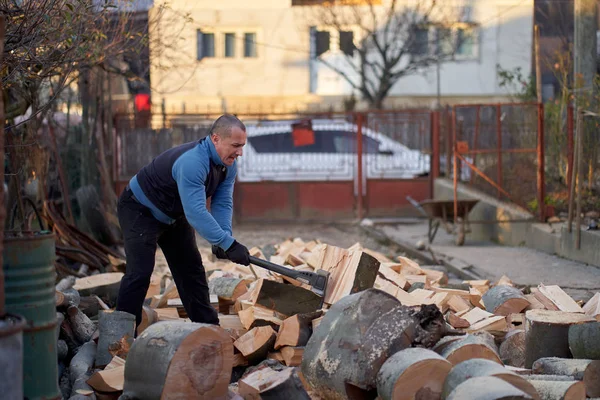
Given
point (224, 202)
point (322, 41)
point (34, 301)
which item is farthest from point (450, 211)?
point (322, 41)

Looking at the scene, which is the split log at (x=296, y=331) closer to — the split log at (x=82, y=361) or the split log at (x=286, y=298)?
the split log at (x=286, y=298)

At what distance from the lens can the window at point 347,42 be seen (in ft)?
90.5

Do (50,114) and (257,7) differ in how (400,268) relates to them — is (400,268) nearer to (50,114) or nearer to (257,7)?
(50,114)

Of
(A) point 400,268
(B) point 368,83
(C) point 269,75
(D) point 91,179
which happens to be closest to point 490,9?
(B) point 368,83

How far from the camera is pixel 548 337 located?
18.4ft

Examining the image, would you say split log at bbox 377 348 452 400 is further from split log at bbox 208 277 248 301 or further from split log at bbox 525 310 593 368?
split log at bbox 208 277 248 301

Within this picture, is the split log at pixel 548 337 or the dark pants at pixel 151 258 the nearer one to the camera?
the split log at pixel 548 337

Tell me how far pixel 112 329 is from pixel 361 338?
6.19ft

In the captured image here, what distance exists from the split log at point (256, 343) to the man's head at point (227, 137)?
1.12 metres

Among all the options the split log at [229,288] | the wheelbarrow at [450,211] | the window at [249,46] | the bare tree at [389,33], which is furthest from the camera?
the window at [249,46]

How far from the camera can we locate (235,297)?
24.7ft

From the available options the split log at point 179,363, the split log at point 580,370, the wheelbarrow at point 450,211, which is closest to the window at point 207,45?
the wheelbarrow at point 450,211

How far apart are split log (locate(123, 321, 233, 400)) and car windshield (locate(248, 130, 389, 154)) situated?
1282 centimetres

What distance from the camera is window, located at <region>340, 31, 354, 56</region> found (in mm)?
27587
